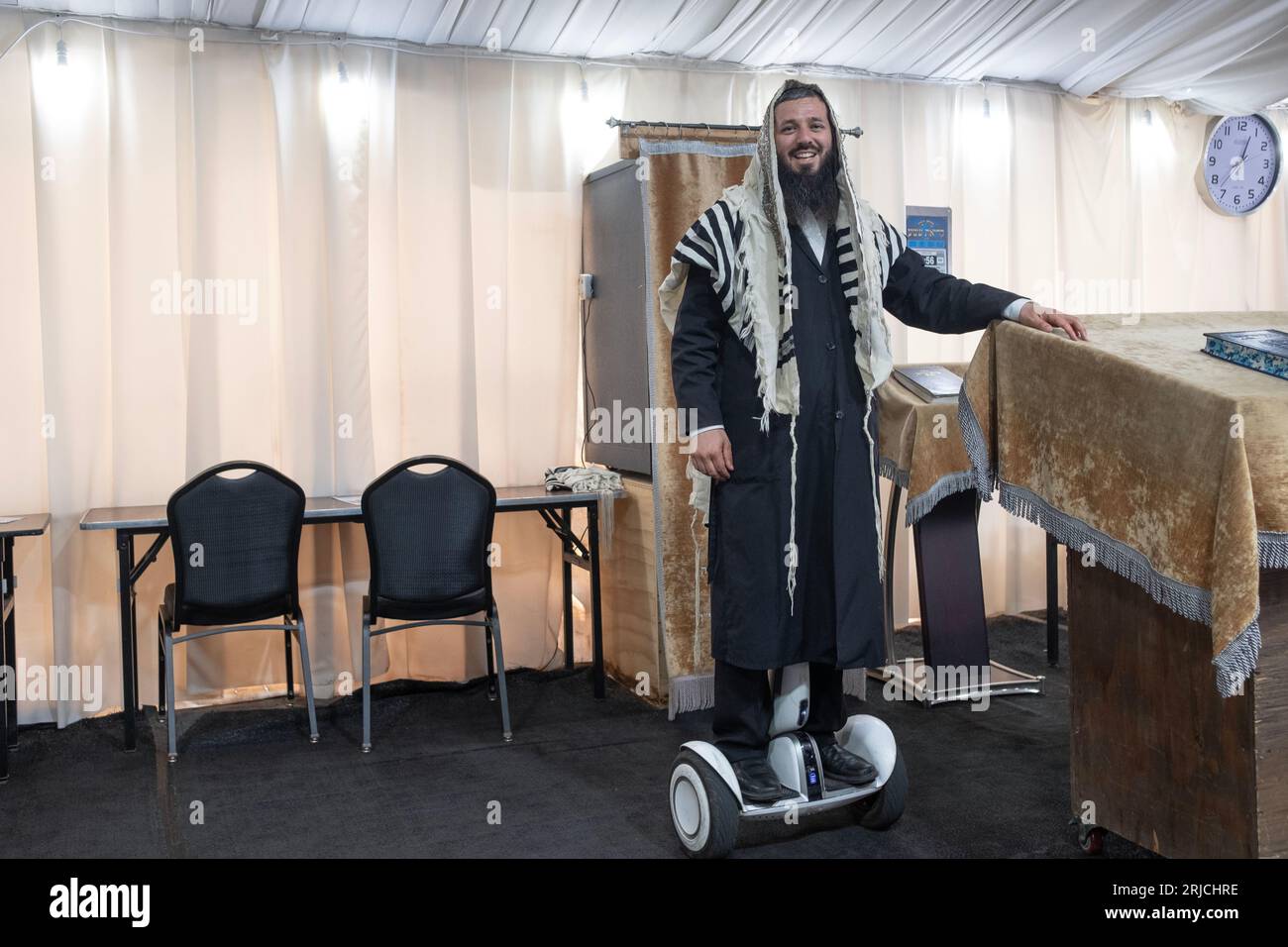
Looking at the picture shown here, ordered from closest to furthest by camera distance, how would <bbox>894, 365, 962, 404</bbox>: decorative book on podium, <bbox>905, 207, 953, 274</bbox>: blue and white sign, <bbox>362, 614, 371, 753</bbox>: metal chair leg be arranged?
<bbox>362, 614, 371, 753</bbox>: metal chair leg → <bbox>894, 365, 962, 404</bbox>: decorative book on podium → <bbox>905, 207, 953, 274</bbox>: blue and white sign

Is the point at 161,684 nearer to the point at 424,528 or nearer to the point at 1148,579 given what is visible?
the point at 424,528

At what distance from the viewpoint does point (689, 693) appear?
4199mm

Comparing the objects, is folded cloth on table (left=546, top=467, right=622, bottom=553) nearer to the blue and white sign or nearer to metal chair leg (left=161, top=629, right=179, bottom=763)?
metal chair leg (left=161, top=629, right=179, bottom=763)

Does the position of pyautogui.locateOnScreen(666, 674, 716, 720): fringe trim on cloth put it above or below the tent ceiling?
below

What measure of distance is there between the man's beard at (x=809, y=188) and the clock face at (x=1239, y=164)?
158 inches

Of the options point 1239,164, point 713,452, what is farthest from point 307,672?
point 1239,164

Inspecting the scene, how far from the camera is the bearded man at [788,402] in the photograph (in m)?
2.69

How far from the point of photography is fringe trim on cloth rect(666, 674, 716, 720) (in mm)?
4172

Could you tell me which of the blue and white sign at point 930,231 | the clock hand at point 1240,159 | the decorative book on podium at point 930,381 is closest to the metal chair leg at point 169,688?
the decorative book on podium at point 930,381

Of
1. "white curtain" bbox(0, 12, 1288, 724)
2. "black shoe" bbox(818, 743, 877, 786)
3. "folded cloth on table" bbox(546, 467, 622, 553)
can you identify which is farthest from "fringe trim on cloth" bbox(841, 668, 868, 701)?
"black shoe" bbox(818, 743, 877, 786)

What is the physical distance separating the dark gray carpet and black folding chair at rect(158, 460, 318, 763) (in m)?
0.31

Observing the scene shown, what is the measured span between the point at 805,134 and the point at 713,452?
2.57 feet

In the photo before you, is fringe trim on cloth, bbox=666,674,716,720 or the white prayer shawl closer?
the white prayer shawl
